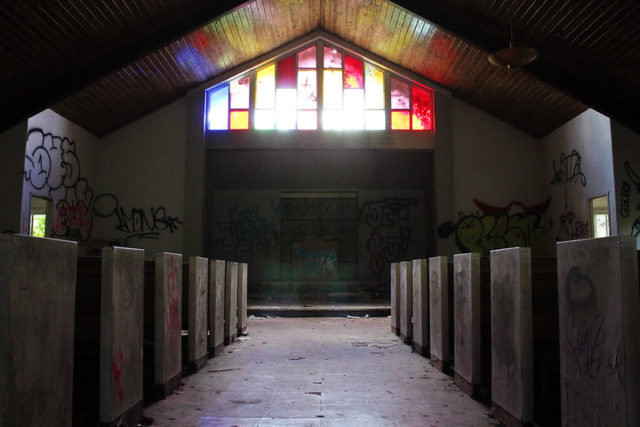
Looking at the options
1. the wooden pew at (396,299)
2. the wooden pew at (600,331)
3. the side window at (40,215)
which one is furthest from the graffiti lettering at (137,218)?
the wooden pew at (600,331)

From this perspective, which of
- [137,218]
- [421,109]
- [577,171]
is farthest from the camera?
[421,109]

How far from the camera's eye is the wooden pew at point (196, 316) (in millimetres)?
4141

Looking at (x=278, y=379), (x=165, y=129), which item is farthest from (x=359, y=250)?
(x=278, y=379)

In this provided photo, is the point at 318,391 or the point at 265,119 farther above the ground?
the point at 265,119

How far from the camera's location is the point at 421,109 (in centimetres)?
1234

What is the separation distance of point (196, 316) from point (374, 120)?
8898mm

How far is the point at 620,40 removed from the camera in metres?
7.41

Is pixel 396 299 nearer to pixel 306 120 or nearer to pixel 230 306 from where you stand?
pixel 230 306

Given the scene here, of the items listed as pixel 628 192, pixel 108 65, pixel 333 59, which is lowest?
pixel 628 192

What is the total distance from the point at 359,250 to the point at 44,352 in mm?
11873

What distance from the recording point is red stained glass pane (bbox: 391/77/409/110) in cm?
1222

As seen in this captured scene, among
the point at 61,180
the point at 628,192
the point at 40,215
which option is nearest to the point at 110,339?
the point at 628,192

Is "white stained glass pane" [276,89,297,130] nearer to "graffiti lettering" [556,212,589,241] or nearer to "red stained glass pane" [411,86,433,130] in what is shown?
"red stained glass pane" [411,86,433,130]

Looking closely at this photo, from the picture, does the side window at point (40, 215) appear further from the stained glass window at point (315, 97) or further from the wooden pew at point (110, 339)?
the wooden pew at point (110, 339)
